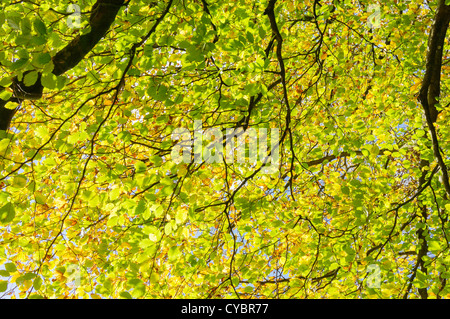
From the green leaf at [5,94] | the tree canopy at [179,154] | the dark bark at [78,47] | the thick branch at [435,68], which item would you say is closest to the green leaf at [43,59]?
the tree canopy at [179,154]

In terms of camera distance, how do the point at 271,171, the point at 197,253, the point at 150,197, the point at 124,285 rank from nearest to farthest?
the point at 150,197 → the point at 124,285 → the point at 197,253 → the point at 271,171

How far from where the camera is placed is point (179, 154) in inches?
150

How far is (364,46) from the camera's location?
638cm

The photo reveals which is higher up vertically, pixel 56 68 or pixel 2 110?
pixel 56 68

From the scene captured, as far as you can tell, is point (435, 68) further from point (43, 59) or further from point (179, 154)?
point (43, 59)

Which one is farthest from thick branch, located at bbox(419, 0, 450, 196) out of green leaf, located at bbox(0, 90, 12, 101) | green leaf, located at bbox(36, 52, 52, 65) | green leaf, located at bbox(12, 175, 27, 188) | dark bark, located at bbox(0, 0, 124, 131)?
Result: green leaf, located at bbox(0, 90, 12, 101)

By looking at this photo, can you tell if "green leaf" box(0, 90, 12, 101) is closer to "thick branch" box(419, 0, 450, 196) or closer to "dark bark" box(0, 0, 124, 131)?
"dark bark" box(0, 0, 124, 131)

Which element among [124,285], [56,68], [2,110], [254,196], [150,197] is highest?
[56,68]

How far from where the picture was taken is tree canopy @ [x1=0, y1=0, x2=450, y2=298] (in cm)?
268

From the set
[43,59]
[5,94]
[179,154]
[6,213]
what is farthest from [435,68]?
[6,213]
